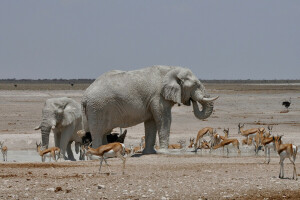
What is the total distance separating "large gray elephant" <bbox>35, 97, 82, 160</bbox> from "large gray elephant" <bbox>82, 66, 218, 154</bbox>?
2.96 m

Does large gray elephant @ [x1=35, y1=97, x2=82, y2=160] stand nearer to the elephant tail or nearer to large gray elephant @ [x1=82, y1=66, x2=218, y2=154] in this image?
the elephant tail

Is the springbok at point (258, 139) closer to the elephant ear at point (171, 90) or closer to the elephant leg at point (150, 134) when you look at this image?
the elephant ear at point (171, 90)

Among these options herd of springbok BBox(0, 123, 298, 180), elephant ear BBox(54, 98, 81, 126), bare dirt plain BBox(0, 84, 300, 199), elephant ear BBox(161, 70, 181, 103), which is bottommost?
bare dirt plain BBox(0, 84, 300, 199)

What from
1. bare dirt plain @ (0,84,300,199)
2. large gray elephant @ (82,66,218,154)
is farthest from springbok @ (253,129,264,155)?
large gray elephant @ (82,66,218,154)

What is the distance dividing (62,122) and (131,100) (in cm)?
435

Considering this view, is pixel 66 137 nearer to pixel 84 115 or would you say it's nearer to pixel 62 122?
pixel 62 122

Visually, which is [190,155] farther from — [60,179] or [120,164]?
[60,179]

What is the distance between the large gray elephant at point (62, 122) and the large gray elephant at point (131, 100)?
9.73ft

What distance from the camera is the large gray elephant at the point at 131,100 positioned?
21.0 metres

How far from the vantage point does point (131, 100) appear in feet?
68.9

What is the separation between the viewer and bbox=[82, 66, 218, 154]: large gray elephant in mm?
20984

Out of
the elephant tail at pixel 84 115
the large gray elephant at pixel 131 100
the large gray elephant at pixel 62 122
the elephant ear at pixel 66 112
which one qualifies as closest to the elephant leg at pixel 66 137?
the large gray elephant at pixel 62 122

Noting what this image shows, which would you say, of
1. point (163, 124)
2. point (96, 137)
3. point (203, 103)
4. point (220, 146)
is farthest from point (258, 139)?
point (96, 137)

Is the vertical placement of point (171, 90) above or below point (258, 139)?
above
